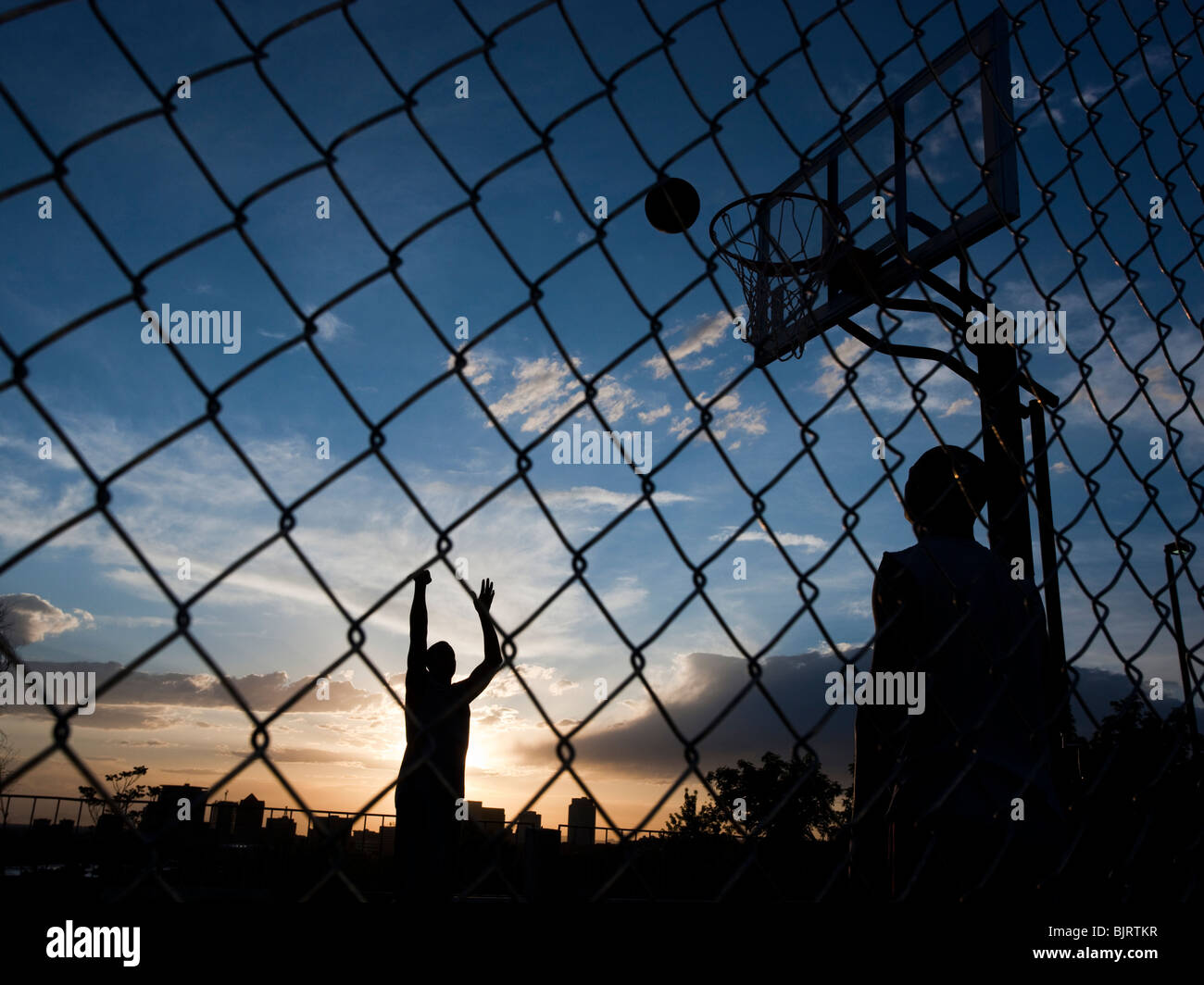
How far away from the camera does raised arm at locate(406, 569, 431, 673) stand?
4250mm

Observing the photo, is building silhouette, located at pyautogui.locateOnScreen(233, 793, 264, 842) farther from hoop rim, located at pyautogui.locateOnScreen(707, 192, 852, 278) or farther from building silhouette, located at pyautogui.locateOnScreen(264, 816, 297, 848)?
hoop rim, located at pyautogui.locateOnScreen(707, 192, 852, 278)

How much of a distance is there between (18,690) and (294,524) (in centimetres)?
37

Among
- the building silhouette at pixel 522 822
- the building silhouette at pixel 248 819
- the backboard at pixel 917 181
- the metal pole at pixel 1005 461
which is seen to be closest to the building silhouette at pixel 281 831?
the building silhouette at pixel 248 819

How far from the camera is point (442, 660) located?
18.5ft

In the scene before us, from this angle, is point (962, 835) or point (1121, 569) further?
point (1121, 569)

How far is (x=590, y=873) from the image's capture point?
59.0ft

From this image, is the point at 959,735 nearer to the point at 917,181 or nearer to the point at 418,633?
the point at 418,633

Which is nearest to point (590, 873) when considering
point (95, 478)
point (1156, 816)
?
point (1156, 816)

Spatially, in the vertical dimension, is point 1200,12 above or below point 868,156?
below

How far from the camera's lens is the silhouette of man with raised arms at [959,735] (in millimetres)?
1873

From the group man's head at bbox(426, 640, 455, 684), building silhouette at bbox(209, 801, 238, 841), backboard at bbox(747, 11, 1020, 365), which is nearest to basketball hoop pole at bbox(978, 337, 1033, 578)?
backboard at bbox(747, 11, 1020, 365)

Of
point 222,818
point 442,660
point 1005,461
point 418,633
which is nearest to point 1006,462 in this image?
point 1005,461
